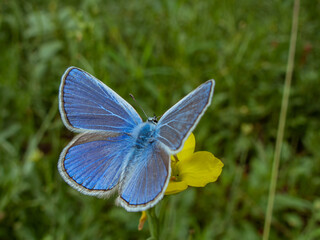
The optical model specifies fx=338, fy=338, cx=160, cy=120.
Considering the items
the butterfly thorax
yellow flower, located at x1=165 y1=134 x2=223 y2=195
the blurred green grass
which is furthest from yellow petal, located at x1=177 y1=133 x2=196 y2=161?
the blurred green grass

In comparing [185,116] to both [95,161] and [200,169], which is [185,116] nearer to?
[200,169]

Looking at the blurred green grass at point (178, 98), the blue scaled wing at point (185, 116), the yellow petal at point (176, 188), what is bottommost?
the blurred green grass at point (178, 98)

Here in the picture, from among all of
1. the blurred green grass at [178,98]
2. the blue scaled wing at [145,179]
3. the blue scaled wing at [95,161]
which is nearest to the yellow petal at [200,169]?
the blue scaled wing at [145,179]

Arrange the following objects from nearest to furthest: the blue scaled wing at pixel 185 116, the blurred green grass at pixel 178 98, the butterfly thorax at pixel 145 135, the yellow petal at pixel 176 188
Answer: the blue scaled wing at pixel 185 116 → the yellow petal at pixel 176 188 → the butterfly thorax at pixel 145 135 → the blurred green grass at pixel 178 98

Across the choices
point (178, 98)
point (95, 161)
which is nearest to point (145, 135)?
point (95, 161)

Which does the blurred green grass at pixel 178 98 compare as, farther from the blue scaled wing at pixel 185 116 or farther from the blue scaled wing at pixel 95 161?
the blue scaled wing at pixel 185 116

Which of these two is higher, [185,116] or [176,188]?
[185,116]
